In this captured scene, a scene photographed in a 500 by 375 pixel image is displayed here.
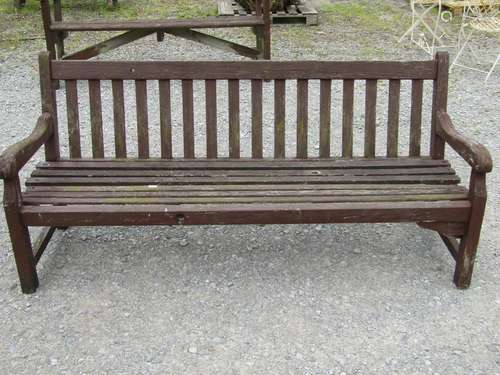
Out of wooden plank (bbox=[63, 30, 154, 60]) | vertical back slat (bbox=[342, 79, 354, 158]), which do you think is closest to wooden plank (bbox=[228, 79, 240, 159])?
vertical back slat (bbox=[342, 79, 354, 158])

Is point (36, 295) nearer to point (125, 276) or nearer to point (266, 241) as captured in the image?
point (125, 276)

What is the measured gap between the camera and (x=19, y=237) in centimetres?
359

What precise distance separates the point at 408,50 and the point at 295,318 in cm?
588

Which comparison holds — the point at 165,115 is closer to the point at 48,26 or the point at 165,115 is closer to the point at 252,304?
the point at 252,304

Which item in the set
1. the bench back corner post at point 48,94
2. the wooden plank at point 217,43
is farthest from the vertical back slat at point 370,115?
the wooden plank at point 217,43

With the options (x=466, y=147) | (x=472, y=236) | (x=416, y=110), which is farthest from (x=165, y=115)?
(x=472, y=236)

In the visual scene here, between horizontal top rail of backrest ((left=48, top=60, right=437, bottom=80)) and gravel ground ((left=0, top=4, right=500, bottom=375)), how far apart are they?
3.15 ft

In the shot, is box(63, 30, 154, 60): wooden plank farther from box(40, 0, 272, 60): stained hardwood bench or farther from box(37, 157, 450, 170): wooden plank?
box(37, 157, 450, 170): wooden plank

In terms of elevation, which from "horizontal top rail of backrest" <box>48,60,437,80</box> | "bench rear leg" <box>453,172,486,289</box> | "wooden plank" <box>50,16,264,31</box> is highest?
"horizontal top rail of backrest" <box>48,60,437,80</box>

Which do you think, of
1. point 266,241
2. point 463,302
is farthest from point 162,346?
point 463,302

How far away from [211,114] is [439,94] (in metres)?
1.34

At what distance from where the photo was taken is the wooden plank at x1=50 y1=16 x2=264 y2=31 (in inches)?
287

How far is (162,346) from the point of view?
132 inches

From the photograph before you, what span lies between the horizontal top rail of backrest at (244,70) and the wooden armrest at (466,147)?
295 millimetres
